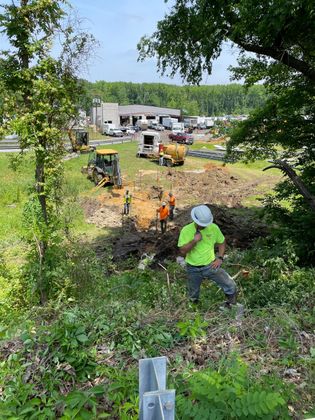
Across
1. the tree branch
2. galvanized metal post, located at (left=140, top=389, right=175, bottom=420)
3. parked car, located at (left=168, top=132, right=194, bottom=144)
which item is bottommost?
parked car, located at (left=168, top=132, right=194, bottom=144)

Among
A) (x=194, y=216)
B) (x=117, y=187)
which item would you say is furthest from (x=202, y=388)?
(x=117, y=187)

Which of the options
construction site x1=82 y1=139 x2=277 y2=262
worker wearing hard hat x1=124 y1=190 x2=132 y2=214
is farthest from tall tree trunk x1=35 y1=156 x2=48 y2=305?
worker wearing hard hat x1=124 y1=190 x2=132 y2=214

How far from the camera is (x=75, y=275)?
689 centimetres

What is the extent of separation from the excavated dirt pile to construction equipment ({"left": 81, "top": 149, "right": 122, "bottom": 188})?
0.83m

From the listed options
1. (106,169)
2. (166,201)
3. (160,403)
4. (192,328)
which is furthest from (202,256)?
(106,169)

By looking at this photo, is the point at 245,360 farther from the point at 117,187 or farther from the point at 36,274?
the point at 117,187

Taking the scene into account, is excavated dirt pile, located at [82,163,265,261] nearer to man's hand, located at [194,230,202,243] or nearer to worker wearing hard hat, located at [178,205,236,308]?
worker wearing hard hat, located at [178,205,236,308]

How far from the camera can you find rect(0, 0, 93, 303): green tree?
5.69 meters

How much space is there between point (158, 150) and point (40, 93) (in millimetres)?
24003

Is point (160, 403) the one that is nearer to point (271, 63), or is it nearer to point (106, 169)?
point (271, 63)

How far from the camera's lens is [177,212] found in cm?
1730

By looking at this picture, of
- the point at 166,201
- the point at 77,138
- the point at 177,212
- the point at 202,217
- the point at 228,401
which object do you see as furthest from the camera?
the point at 77,138

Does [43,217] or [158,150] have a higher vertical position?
[43,217]

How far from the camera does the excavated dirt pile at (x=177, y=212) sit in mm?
12328
